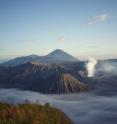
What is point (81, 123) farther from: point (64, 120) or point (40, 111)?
point (40, 111)

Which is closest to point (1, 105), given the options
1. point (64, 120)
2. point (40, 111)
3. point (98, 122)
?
point (40, 111)

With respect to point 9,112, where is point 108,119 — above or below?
below

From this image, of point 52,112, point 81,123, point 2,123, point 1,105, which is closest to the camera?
point 2,123

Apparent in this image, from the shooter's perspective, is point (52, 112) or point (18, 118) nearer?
point (18, 118)

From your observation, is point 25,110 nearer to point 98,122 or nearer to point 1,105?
point 1,105

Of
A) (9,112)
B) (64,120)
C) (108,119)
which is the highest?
(9,112)

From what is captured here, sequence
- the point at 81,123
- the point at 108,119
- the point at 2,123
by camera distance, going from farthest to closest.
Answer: the point at 108,119
the point at 81,123
the point at 2,123
